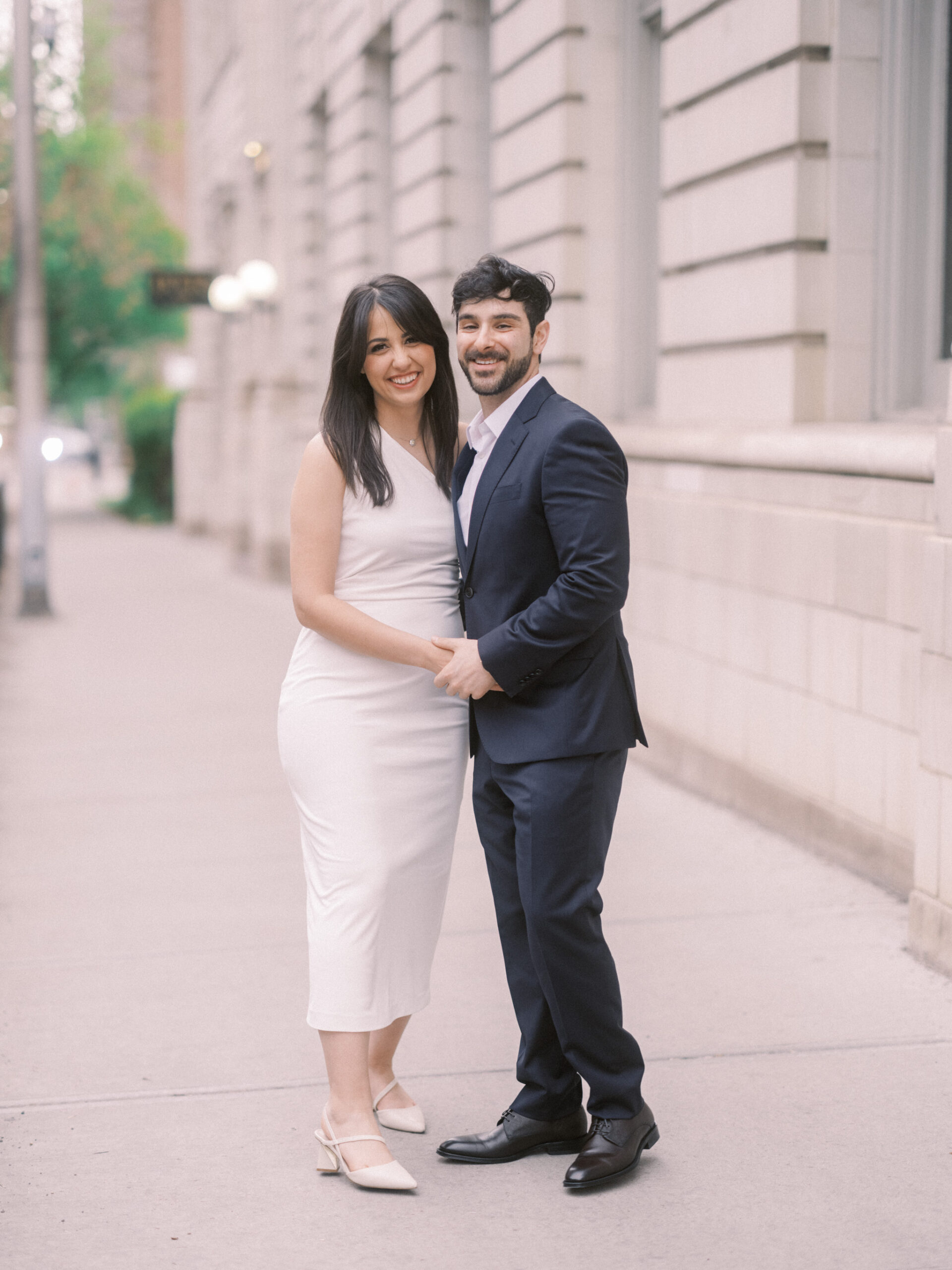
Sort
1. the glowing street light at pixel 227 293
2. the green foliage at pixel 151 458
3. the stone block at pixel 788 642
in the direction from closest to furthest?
the stone block at pixel 788 642
the glowing street light at pixel 227 293
the green foliage at pixel 151 458

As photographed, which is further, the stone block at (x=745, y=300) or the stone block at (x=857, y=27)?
the stone block at (x=745, y=300)

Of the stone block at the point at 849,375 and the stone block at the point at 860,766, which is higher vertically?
the stone block at the point at 849,375

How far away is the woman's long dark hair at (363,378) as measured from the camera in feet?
11.9

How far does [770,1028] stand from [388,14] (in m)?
12.1

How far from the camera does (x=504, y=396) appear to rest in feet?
11.6

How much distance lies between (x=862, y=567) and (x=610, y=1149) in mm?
3118

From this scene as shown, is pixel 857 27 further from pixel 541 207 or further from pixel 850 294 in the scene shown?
pixel 541 207

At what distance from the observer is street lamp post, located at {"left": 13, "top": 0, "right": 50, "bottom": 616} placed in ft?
52.0

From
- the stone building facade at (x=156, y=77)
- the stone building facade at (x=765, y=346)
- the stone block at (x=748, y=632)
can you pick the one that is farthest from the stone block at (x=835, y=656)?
the stone building facade at (x=156, y=77)

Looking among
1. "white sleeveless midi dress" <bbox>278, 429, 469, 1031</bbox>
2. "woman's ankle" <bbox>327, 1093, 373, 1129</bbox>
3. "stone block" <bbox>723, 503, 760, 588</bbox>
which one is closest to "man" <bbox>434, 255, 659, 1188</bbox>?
"white sleeveless midi dress" <bbox>278, 429, 469, 1031</bbox>

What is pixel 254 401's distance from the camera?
71.3ft

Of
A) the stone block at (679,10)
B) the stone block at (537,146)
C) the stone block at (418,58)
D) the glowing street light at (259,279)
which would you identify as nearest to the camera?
the stone block at (679,10)

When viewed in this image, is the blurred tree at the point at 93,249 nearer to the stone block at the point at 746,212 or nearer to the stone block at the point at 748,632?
the stone block at the point at 746,212

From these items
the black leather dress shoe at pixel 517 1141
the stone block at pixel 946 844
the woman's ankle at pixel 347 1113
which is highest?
the stone block at pixel 946 844
